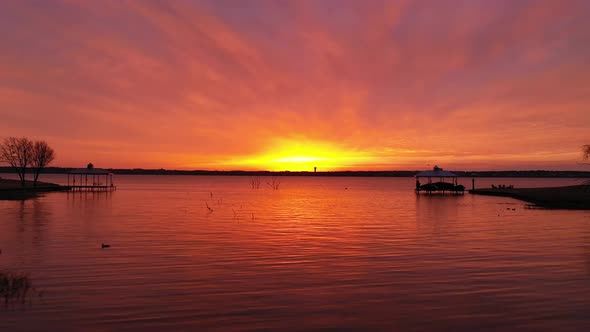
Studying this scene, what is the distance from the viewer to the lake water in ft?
36.3

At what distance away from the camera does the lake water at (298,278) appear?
11.1m

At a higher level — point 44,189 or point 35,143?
point 35,143

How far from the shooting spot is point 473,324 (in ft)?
35.3

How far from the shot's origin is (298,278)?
52.0ft

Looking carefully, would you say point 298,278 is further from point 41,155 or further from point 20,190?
point 41,155

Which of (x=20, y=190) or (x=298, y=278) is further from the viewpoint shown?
(x=20, y=190)

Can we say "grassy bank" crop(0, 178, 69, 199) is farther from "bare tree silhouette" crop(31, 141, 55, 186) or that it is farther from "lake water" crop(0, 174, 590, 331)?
"lake water" crop(0, 174, 590, 331)

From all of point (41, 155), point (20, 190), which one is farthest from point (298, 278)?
point (41, 155)

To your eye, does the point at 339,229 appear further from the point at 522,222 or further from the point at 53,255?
the point at 53,255

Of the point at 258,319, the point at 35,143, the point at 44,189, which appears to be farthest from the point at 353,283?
the point at 35,143

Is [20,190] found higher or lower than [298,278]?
higher

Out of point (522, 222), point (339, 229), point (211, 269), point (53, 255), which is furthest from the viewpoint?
point (522, 222)

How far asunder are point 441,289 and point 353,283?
103 inches

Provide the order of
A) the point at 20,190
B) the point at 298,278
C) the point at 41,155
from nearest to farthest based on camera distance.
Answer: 1. the point at 298,278
2. the point at 20,190
3. the point at 41,155
